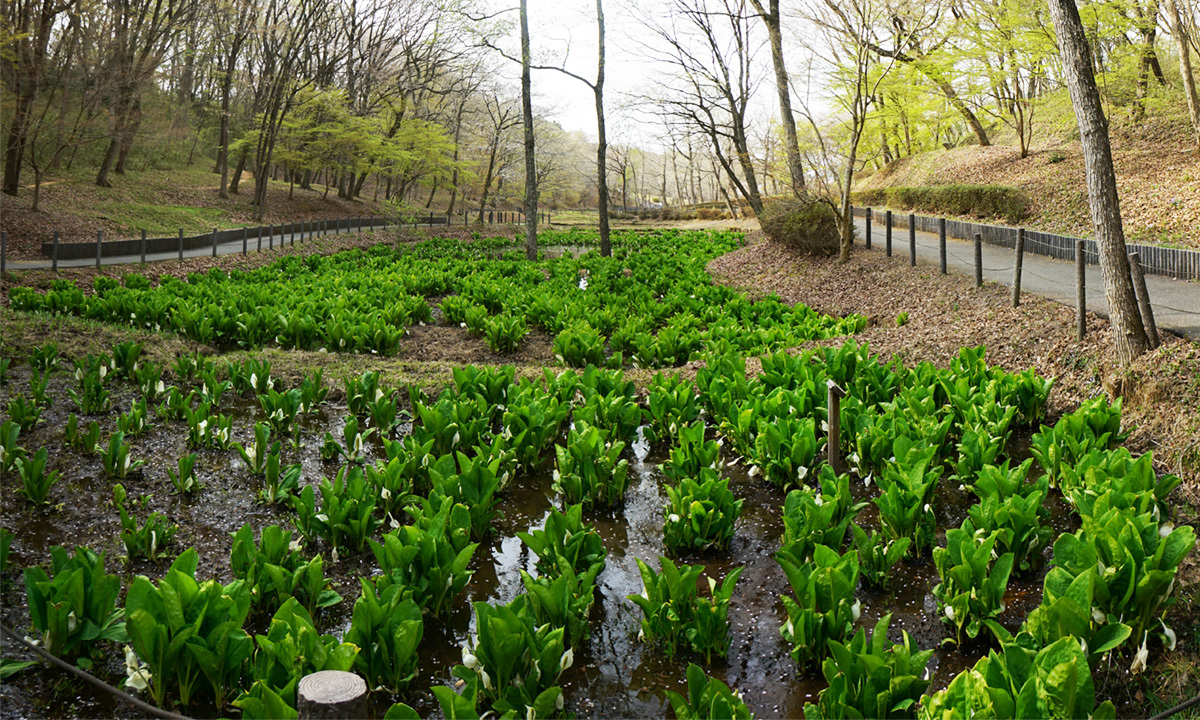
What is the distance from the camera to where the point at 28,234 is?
17.9 m

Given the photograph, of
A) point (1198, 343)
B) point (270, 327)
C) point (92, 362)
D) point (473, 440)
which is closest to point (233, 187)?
point (270, 327)

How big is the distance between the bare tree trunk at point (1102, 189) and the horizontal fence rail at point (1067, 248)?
1.74 meters

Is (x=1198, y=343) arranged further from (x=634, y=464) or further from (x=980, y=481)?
(x=634, y=464)

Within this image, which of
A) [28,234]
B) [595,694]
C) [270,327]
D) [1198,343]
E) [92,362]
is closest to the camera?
[595,694]

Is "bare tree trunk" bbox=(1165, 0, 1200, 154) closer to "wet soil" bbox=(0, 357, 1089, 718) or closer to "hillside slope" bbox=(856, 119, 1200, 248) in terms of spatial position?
"hillside slope" bbox=(856, 119, 1200, 248)

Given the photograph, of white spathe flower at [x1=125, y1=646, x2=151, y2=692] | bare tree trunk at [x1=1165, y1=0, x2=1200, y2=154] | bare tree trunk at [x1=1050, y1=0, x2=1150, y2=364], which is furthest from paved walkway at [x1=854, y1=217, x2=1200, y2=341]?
white spathe flower at [x1=125, y1=646, x2=151, y2=692]

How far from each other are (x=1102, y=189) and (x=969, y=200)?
16092mm

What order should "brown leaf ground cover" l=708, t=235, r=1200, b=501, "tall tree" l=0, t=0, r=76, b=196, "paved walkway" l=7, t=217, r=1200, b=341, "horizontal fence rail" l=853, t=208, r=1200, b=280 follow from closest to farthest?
"brown leaf ground cover" l=708, t=235, r=1200, b=501
"paved walkway" l=7, t=217, r=1200, b=341
"horizontal fence rail" l=853, t=208, r=1200, b=280
"tall tree" l=0, t=0, r=76, b=196

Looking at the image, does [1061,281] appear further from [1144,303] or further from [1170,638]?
[1170,638]

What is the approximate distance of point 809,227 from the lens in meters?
17.0

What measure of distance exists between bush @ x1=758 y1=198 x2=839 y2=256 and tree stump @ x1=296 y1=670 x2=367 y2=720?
1548 centimetres

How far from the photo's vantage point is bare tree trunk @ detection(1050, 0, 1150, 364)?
6.36m

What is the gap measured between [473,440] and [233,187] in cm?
3366

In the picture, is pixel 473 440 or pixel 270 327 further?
pixel 270 327
